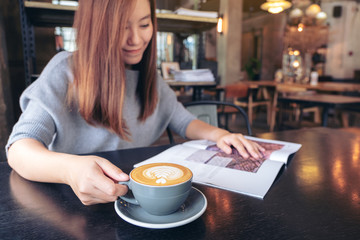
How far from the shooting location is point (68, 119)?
0.91 meters

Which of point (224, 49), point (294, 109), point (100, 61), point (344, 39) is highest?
point (344, 39)

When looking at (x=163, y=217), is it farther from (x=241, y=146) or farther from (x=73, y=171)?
(x=241, y=146)

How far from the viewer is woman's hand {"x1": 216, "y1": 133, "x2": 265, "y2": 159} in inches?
31.8

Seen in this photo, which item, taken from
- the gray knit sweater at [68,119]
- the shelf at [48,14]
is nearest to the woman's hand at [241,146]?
the gray knit sweater at [68,119]

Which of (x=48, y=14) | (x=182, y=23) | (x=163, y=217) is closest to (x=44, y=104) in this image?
(x=163, y=217)

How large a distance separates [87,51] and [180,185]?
1.96ft

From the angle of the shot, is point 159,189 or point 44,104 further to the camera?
point 44,104

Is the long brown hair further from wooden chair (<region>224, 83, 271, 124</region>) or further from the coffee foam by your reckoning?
wooden chair (<region>224, 83, 271, 124</region>)

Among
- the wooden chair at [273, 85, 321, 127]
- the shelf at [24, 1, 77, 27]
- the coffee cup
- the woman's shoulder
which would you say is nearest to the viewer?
the coffee cup

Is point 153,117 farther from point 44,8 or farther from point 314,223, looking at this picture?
point 44,8

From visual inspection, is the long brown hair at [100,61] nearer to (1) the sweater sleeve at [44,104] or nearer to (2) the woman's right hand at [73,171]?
(1) the sweater sleeve at [44,104]

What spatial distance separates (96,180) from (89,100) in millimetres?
441

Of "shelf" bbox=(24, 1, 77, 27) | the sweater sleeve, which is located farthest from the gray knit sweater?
"shelf" bbox=(24, 1, 77, 27)

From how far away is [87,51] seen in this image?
826 millimetres
